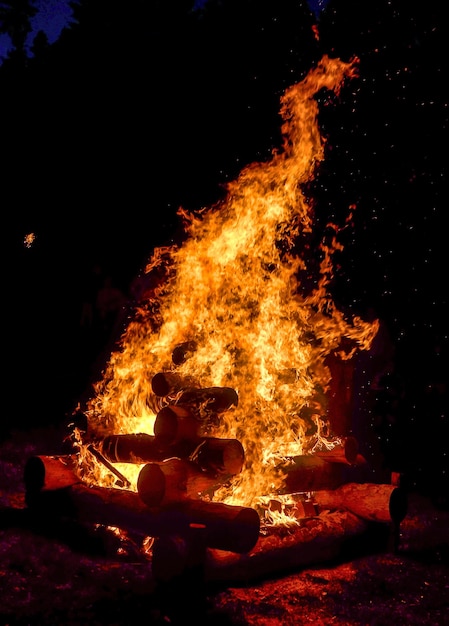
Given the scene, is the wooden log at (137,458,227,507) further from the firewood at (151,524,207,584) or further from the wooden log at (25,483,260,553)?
the firewood at (151,524,207,584)

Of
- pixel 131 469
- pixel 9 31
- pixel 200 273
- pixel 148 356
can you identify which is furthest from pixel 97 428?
pixel 9 31

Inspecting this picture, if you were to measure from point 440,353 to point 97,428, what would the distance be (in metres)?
5.90

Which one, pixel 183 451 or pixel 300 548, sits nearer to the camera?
pixel 183 451

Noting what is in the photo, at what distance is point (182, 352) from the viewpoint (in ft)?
22.0

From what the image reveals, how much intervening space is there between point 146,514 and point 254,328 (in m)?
3.03

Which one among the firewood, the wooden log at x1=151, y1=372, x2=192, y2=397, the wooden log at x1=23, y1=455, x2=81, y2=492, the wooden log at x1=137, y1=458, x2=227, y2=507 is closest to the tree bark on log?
the wooden log at x1=137, y1=458, x2=227, y2=507

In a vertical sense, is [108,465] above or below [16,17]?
below

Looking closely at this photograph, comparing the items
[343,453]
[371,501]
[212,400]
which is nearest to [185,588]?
[212,400]

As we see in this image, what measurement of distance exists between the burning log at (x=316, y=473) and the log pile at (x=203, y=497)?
0.01 meters

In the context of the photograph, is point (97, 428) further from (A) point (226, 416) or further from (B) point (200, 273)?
(B) point (200, 273)

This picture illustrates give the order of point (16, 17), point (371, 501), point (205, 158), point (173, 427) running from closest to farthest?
point (173, 427) < point (371, 501) < point (205, 158) < point (16, 17)

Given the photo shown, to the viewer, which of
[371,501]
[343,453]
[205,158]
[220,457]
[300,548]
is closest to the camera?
[220,457]

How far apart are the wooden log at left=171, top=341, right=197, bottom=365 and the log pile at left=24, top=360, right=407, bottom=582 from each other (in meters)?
0.01

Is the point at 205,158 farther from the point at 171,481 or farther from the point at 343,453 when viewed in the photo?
the point at 171,481
